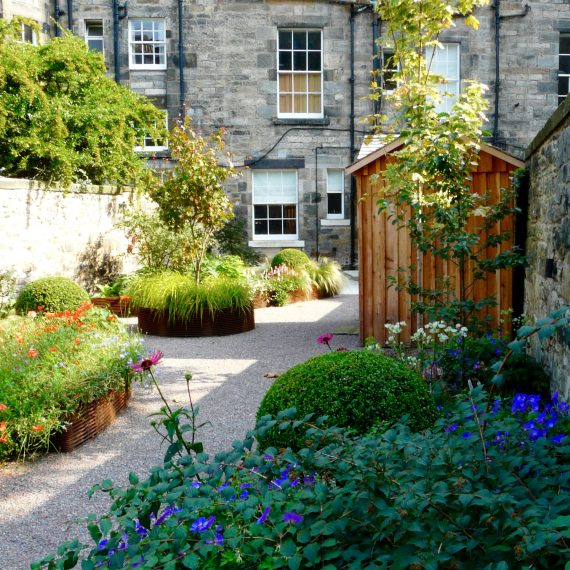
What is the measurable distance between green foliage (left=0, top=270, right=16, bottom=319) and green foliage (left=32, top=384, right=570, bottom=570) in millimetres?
9403

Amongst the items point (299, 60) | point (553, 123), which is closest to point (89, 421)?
point (553, 123)

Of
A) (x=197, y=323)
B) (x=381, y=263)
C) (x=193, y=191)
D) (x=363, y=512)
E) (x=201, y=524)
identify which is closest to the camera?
(x=363, y=512)

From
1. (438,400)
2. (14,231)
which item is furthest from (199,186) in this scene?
(438,400)

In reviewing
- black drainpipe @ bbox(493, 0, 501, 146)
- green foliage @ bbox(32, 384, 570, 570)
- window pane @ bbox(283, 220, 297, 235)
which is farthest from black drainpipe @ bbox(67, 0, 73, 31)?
green foliage @ bbox(32, 384, 570, 570)

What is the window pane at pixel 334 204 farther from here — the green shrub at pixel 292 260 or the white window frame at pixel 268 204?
the green shrub at pixel 292 260

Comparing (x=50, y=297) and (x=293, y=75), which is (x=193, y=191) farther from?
(x=293, y=75)

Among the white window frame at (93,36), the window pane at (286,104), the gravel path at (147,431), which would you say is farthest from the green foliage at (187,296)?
the white window frame at (93,36)

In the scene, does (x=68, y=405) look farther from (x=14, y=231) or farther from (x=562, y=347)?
(x=14, y=231)

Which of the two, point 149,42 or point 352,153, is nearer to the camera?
point 149,42

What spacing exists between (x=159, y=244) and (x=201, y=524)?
1162 centimetres

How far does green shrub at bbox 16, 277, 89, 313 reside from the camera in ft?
Result: 36.2

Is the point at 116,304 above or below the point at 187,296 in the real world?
below

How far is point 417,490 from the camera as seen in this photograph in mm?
2504

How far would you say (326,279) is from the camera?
52.6 feet
